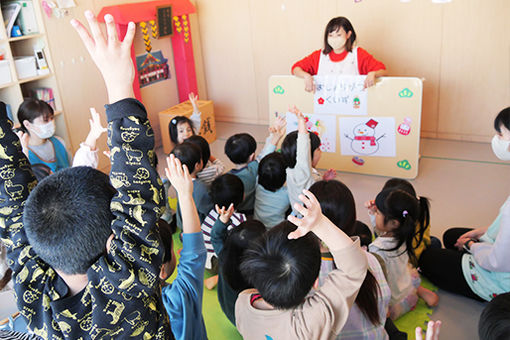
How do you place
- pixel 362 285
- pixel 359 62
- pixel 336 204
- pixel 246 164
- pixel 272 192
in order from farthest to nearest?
pixel 359 62
pixel 246 164
pixel 272 192
pixel 336 204
pixel 362 285

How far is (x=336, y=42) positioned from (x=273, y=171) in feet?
5.11

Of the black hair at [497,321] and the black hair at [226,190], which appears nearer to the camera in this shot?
the black hair at [497,321]

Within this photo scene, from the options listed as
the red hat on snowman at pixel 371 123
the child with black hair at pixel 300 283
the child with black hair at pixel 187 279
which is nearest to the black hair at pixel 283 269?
the child with black hair at pixel 300 283

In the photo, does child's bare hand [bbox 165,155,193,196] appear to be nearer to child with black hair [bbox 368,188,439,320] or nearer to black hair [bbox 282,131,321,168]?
child with black hair [bbox 368,188,439,320]

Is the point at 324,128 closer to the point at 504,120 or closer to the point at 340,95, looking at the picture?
the point at 340,95

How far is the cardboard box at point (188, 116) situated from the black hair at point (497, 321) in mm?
3350

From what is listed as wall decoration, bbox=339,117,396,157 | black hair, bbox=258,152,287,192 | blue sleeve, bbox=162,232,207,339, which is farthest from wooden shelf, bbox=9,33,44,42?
blue sleeve, bbox=162,232,207,339

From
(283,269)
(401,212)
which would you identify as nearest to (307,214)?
(283,269)

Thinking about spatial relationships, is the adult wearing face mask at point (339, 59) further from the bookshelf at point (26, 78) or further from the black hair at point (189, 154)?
the bookshelf at point (26, 78)

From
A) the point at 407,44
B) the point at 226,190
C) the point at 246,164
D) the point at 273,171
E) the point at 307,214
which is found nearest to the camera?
the point at 307,214

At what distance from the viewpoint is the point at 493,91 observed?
398cm

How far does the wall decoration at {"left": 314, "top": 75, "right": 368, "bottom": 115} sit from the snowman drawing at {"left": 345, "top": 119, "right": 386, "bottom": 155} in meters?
0.11

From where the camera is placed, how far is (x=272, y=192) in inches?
104

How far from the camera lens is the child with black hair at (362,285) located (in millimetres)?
1431
